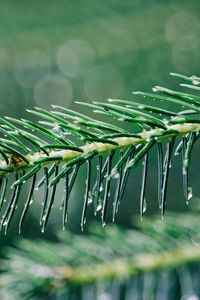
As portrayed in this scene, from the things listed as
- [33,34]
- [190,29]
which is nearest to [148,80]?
[190,29]

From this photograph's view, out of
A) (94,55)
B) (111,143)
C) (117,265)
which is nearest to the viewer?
(111,143)

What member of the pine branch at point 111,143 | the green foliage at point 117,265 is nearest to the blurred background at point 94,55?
the green foliage at point 117,265

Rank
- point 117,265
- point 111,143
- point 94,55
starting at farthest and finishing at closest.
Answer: point 94,55, point 117,265, point 111,143

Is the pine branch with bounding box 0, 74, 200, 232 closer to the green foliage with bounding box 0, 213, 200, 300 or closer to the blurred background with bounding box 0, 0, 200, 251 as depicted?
the green foliage with bounding box 0, 213, 200, 300

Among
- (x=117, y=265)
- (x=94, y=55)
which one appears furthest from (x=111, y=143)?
(x=94, y=55)

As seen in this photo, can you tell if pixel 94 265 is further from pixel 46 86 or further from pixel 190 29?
pixel 46 86

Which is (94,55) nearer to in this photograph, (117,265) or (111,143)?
(117,265)

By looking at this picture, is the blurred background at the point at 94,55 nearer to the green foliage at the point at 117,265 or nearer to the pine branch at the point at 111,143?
the green foliage at the point at 117,265
